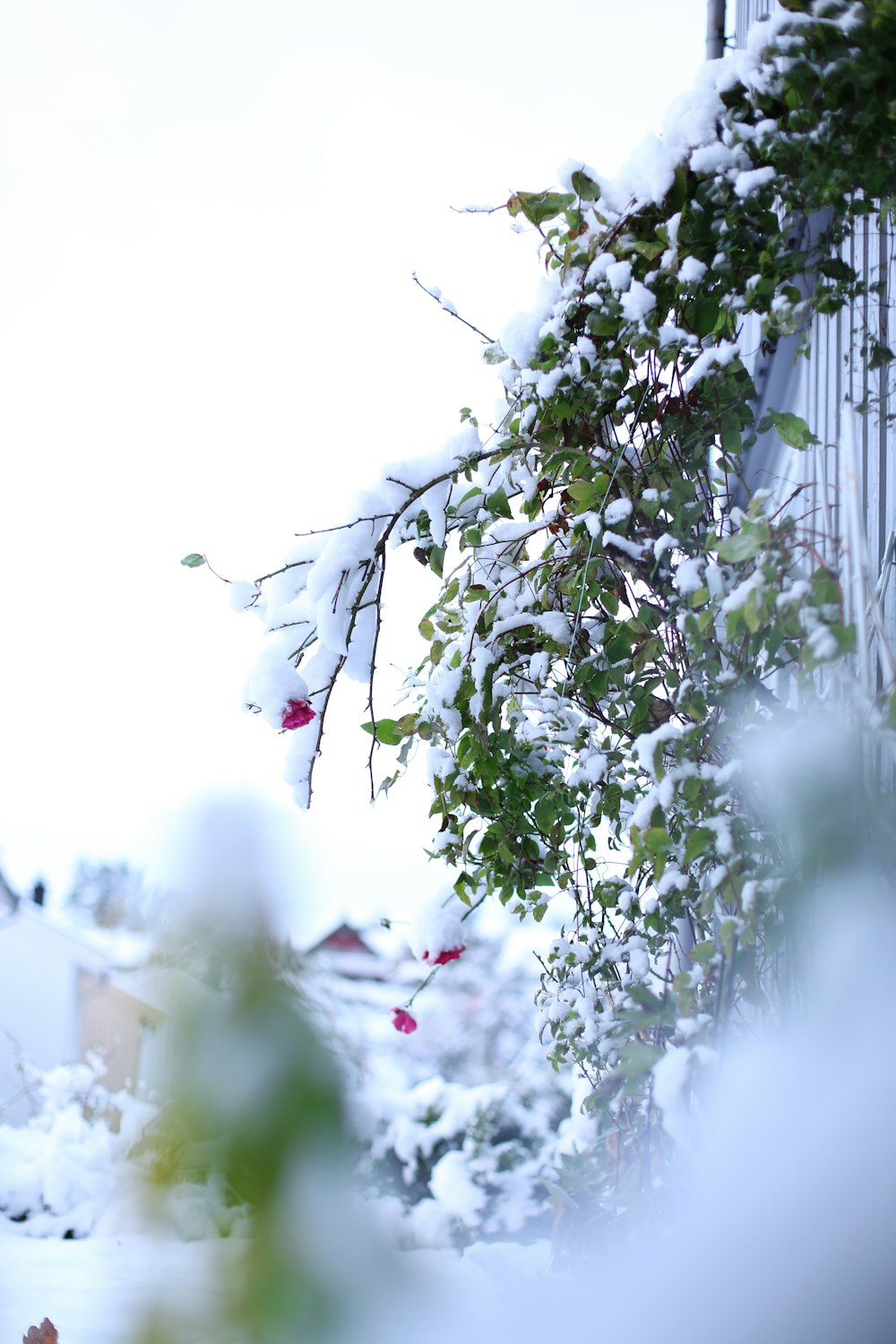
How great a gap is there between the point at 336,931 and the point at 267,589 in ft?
2.21

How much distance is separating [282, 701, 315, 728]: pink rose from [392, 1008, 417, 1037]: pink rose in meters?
0.40

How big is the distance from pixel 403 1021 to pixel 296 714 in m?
0.45

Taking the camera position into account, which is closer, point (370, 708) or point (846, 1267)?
point (846, 1267)

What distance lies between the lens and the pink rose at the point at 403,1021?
1.25 m

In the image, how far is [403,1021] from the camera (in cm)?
128

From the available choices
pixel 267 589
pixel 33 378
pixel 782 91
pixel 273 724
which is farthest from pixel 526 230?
pixel 33 378

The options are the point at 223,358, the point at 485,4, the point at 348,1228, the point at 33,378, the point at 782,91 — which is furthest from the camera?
the point at 33,378

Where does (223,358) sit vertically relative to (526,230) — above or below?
above

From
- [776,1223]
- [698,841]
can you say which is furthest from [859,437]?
[776,1223]

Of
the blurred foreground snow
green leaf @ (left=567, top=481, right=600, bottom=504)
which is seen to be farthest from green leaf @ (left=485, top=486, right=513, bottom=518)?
the blurred foreground snow

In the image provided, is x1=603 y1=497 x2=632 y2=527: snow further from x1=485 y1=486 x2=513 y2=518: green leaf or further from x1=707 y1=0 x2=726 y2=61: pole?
x1=707 y1=0 x2=726 y2=61: pole

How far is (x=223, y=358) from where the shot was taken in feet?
15.5

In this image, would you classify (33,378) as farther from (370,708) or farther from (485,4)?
(370,708)

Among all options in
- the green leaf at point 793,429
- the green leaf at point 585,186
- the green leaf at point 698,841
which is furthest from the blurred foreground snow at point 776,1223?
the green leaf at point 585,186
